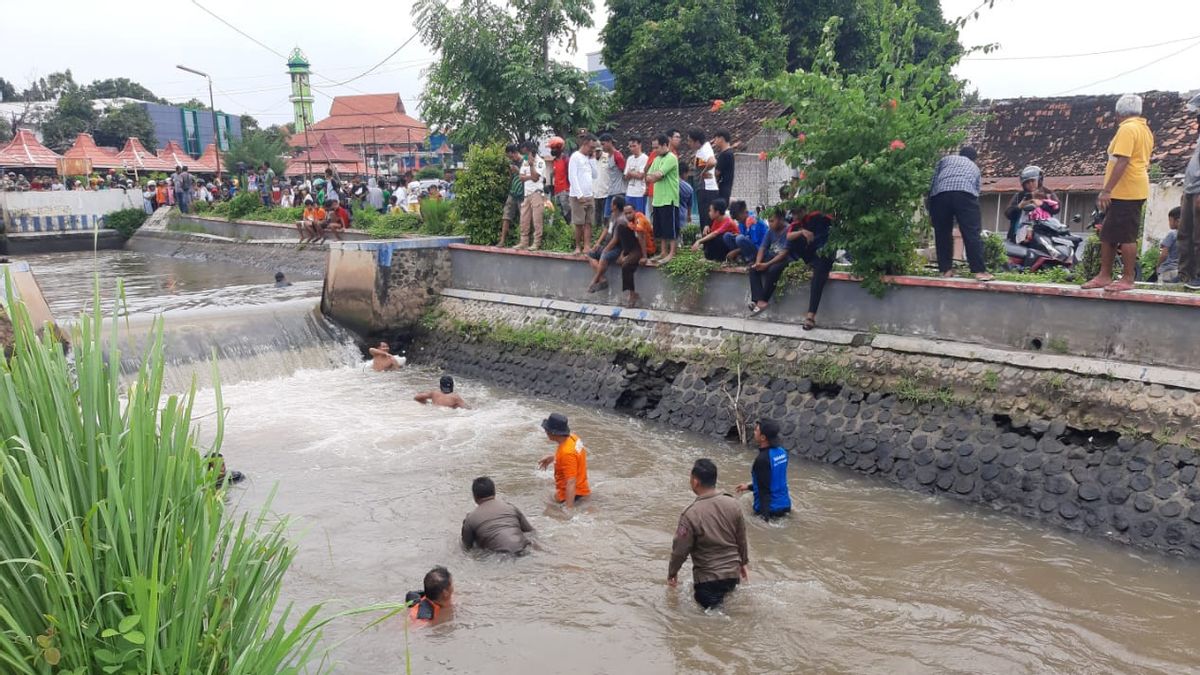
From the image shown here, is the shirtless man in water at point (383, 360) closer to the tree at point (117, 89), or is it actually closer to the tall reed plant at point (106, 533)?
the tall reed plant at point (106, 533)

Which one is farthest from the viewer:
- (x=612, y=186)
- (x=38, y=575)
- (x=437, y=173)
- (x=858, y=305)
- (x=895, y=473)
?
(x=437, y=173)

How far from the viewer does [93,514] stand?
281 centimetres

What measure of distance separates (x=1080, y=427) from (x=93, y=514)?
826 cm

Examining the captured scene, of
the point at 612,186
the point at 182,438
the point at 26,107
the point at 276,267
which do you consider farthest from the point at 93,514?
the point at 26,107

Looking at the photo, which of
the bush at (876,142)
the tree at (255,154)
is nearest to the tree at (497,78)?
the bush at (876,142)

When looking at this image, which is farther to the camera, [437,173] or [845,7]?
[437,173]

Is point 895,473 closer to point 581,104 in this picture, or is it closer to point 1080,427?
point 1080,427

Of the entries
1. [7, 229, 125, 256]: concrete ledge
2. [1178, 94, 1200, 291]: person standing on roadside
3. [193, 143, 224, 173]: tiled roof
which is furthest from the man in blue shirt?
[193, 143, 224, 173]: tiled roof

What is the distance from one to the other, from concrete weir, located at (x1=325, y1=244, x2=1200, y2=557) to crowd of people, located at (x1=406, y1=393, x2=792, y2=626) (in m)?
2.08

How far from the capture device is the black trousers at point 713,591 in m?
6.38

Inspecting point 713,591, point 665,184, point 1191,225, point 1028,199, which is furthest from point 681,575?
point 1028,199

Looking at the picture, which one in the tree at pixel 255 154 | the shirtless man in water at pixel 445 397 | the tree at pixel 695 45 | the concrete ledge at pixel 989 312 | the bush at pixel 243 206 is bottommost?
the shirtless man in water at pixel 445 397

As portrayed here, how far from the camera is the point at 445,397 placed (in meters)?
12.1

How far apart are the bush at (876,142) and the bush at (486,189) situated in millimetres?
6846
